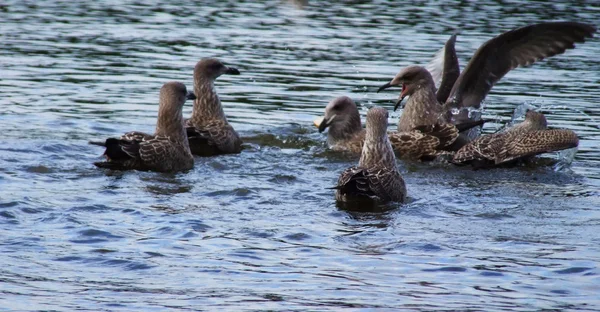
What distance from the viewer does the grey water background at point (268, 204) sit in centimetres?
740

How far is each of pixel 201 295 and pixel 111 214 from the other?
2.34m

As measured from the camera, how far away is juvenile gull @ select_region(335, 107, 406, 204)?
1002 cm

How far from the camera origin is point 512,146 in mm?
12266

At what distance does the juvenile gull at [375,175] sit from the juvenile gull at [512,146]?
1.82 metres

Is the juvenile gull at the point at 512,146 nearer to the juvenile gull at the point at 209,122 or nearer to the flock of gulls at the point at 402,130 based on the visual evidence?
the flock of gulls at the point at 402,130

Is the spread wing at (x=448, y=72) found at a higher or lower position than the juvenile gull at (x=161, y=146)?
higher

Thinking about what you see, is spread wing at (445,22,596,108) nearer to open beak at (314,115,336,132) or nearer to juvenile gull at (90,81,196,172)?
open beak at (314,115,336,132)

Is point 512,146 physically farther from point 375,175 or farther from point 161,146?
point 161,146

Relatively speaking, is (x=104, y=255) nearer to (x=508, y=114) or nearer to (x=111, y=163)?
(x=111, y=163)

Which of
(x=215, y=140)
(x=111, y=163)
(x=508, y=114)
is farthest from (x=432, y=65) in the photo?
(x=111, y=163)

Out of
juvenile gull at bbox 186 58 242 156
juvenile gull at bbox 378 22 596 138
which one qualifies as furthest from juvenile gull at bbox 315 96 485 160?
juvenile gull at bbox 186 58 242 156

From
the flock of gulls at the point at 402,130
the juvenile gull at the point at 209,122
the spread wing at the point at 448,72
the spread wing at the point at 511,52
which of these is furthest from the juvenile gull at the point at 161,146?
the spread wing at the point at 448,72

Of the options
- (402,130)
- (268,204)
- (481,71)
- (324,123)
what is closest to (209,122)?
(324,123)

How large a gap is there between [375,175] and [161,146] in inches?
94.4
